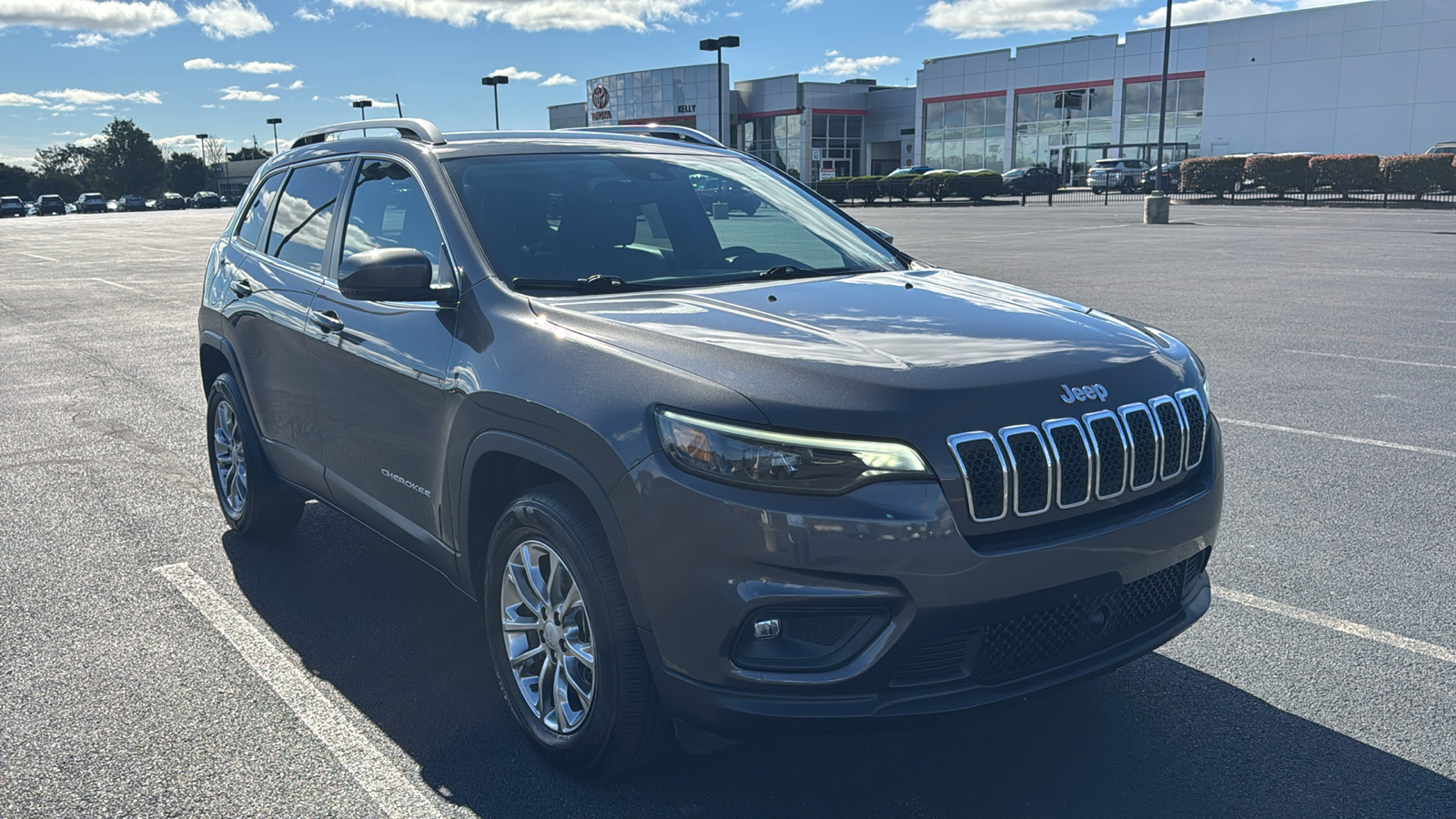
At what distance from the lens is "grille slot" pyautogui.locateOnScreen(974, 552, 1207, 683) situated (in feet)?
9.18

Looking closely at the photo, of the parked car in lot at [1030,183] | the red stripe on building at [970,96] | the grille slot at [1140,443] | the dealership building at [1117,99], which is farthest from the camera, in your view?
the red stripe on building at [970,96]

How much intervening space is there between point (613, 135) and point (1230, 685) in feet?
10.3

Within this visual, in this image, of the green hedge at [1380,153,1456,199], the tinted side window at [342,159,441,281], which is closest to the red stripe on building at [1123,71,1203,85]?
the green hedge at [1380,153,1456,199]

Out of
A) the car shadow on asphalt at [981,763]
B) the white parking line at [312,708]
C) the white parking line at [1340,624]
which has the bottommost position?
the white parking line at [312,708]

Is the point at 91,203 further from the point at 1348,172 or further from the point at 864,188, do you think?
the point at 1348,172

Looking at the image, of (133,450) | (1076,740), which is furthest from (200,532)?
(1076,740)

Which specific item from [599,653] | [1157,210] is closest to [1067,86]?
[1157,210]

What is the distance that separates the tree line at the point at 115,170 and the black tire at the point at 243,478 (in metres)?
144

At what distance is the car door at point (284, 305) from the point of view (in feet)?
15.0

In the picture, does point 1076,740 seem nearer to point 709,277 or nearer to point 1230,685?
point 1230,685

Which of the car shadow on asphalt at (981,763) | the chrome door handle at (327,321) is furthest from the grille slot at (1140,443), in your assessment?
the chrome door handle at (327,321)

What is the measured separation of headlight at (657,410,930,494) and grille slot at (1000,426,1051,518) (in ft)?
0.81

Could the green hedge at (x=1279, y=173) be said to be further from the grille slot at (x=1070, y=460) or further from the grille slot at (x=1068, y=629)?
the grille slot at (x=1070, y=460)

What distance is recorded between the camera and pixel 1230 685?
3758 mm
